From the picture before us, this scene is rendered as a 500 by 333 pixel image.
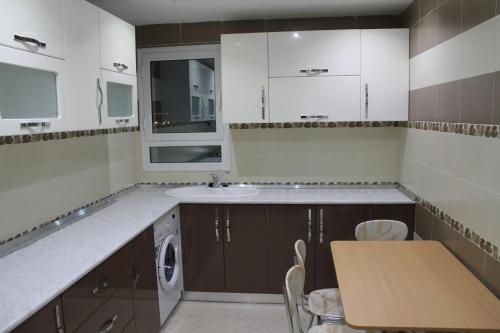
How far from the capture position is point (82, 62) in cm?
240

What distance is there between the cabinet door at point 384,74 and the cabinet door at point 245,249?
1.20 meters

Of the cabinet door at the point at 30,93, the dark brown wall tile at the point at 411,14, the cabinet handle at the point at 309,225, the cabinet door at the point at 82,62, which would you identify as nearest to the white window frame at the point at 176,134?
the cabinet handle at the point at 309,225

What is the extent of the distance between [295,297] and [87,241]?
120 cm

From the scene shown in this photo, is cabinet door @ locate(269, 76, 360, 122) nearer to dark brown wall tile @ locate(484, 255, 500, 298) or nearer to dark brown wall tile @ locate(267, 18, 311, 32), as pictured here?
dark brown wall tile @ locate(267, 18, 311, 32)

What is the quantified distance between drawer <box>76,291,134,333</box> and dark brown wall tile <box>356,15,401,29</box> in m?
2.81

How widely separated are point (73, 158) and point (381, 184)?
2511 mm

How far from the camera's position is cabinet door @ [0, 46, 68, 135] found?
1.81m

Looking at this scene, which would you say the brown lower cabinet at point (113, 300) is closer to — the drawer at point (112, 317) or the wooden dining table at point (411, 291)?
the drawer at point (112, 317)

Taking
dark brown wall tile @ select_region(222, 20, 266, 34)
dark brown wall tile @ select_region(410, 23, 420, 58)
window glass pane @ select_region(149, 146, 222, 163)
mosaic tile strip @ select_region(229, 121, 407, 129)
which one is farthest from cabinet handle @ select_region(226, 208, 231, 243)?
dark brown wall tile @ select_region(410, 23, 420, 58)

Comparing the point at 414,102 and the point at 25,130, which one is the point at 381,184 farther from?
the point at 25,130

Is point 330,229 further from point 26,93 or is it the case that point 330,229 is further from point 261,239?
point 26,93

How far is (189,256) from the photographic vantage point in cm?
354

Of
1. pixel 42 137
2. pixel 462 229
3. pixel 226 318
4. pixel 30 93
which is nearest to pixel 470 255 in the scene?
pixel 462 229

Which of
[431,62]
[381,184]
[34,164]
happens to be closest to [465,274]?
[431,62]
